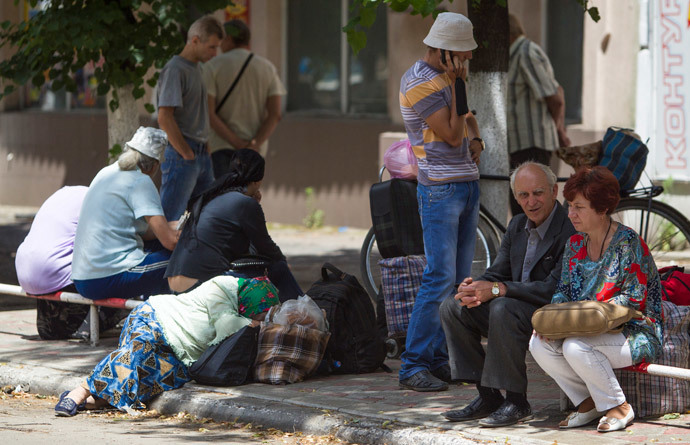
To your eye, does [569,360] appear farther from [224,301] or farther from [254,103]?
[254,103]

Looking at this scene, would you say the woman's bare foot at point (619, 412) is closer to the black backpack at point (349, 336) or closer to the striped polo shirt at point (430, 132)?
the striped polo shirt at point (430, 132)

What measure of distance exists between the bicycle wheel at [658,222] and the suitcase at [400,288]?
1.73m

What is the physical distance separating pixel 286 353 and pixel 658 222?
3.16m

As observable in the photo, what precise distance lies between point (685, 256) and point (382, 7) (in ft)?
18.9

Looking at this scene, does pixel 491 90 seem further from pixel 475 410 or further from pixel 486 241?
pixel 475 410

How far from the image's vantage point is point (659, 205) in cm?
821

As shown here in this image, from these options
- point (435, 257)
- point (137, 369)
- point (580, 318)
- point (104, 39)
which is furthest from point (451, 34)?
point (104, 39)

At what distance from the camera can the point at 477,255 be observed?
8219 mm

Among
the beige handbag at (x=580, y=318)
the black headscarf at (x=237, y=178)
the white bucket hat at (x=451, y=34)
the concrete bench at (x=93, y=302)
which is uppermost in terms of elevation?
the white bucket hat at (x=451, y=34)

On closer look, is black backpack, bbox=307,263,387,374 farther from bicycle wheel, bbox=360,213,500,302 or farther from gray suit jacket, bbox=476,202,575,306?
gray suit jacket, bbox=476,202,575,306

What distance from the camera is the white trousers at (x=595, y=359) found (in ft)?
17.4

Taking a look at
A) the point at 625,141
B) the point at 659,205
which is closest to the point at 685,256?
the point at 659,205

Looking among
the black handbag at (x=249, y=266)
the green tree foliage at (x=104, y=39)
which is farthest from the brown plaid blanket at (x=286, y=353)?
the green tree foliage at (x=104, y=39)

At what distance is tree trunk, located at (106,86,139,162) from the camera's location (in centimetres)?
1002
